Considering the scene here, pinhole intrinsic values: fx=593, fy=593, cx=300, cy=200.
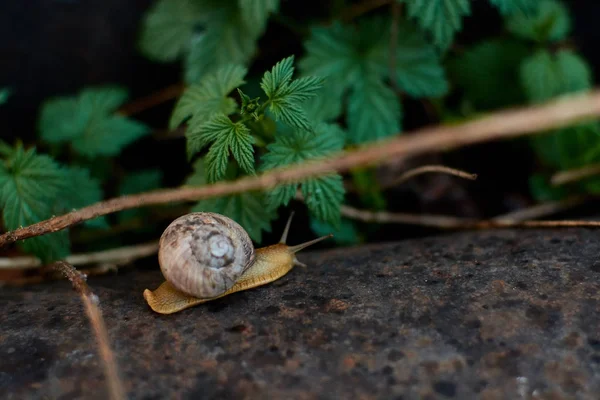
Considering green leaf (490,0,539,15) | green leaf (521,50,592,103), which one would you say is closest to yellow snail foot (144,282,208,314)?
green leaf (490,0,539,15)

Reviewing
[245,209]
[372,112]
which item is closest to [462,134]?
[245,209]

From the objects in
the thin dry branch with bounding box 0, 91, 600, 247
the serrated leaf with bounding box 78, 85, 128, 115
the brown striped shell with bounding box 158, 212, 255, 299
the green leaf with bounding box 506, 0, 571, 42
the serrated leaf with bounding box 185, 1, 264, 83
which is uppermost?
the serrated leaf with bounding box 185, 1, 264, 83

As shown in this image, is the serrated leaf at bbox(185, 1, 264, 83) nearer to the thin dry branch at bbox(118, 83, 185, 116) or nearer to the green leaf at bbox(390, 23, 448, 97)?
the thin dry branch at bbox(118, 83, 185, 116)

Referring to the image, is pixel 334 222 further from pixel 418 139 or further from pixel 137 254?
pixel 137 254

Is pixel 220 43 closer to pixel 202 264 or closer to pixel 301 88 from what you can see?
pixel 301 88

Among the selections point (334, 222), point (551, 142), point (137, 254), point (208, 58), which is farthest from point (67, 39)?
point (551, 142)

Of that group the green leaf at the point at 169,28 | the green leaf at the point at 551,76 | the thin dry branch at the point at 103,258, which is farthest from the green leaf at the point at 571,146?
the thin dry branch at the point at 103,258

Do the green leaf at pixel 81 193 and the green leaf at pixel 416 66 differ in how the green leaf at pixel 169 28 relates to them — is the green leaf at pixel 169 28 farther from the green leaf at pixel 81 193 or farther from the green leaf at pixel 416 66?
the green leaf at pixel 416 66

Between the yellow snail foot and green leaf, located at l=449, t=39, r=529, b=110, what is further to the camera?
green leaf, located at l=449, t=39, r=529, b=110
